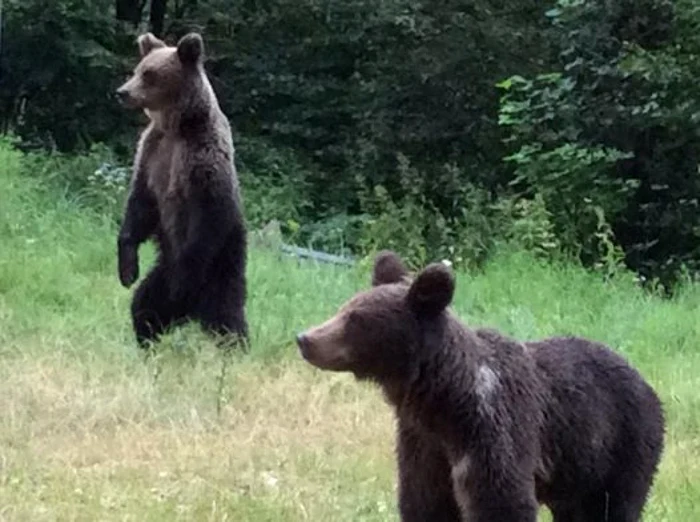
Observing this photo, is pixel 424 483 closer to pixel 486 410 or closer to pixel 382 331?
pixel 486 410

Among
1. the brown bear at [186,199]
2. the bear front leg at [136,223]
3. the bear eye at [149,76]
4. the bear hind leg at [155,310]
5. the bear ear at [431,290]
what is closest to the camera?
the bear ear at [431,290]

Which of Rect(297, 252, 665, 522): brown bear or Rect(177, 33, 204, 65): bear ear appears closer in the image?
Rect(297, 252, 665, 522): brown bear

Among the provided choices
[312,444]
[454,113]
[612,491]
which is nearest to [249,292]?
[312,444]

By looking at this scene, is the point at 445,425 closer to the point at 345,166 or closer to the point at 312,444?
the point at 312,444

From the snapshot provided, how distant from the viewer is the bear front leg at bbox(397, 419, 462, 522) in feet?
14.6

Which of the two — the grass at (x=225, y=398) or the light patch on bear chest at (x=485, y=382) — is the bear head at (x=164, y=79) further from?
the light patch on bear chest at (x=485, y=382)

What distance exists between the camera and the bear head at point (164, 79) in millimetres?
7875

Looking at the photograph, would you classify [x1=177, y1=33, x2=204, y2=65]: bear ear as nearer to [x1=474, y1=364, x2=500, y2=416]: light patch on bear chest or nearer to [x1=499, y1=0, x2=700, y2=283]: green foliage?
[x1=474, y1=364, x2=500, y2=416]: light patch on bear chest

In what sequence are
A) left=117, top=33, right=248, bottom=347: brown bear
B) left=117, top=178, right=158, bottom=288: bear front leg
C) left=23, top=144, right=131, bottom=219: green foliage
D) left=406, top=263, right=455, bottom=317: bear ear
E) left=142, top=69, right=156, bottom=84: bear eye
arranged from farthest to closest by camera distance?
left=23, top=144, right=131, bottom=219: green foliage, left=117, top=178, right=158, bottom=288: bear front leg, left=142, top=69, right=156, bottom=84: bear eye, left=117, top=33, right=248, bottom=347: brown bear, left=406, top=263, right=455, bottom=317: bear ear

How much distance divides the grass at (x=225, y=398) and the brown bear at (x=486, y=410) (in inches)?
30.5

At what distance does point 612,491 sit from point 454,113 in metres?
15.3

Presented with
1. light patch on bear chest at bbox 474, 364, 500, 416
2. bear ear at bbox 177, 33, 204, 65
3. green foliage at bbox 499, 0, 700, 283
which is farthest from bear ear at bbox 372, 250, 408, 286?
green foliage at bbox 499, 0, 700, 283

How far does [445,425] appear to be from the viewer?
438 centimetres

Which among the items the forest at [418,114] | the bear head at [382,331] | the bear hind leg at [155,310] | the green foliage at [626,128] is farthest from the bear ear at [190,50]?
the green foliage at [626,128]
